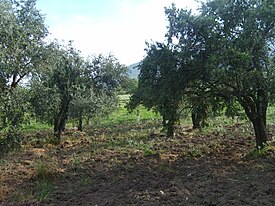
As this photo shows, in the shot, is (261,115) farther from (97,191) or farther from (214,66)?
(97,191)

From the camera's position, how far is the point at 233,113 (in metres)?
10.9

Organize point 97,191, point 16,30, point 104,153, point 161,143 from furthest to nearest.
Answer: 1. point 161,143
2. point 104,153
3. point 16,30
4. point 97,191

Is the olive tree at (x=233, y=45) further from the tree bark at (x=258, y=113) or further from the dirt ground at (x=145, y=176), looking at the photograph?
the dirt ground at (x=145, y=176)

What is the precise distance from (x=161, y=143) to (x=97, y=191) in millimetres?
7276

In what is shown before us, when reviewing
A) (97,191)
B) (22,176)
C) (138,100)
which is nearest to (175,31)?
(97,191)

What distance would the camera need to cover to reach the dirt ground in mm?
7738

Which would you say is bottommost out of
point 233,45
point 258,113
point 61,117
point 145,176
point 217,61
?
point 145,176

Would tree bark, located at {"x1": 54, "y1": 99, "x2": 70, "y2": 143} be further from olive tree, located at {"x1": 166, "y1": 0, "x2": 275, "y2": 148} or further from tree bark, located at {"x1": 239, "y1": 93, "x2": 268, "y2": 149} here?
tree bark, located at {"x1": 239, "y1": 93, "x2": 268, "y2": 149}

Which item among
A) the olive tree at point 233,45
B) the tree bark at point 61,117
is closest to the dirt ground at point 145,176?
the olive tree at point 233,45

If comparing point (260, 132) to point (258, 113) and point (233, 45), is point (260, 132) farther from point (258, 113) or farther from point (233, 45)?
point (233, 45)

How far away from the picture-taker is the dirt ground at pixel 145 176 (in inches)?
305

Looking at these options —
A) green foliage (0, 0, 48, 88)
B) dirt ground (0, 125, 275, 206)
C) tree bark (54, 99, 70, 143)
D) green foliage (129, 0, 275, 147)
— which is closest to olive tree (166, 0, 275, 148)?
green foliage (129, 0, 275, 147)

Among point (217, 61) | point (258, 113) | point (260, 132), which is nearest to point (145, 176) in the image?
point (217, 61)

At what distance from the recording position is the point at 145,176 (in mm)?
9656
